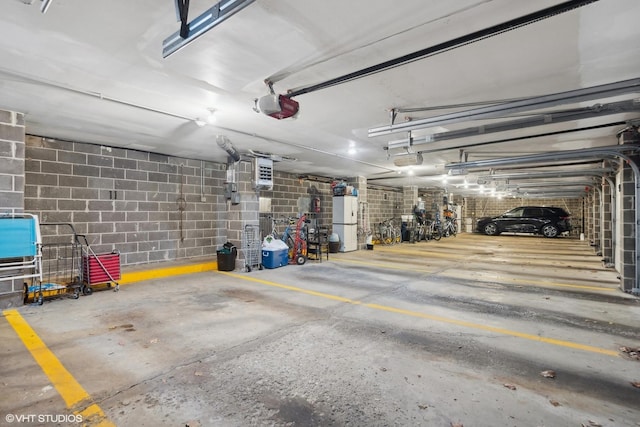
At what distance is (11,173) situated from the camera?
404 centimetres

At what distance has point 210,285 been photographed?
529 centimetres

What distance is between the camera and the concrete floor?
191 cm

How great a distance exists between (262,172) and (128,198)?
2885 millimetres

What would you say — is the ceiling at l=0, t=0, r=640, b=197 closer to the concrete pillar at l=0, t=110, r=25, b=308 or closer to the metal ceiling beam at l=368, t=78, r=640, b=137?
the metal ceiling beam at l=368, t=78, r=640, b=137

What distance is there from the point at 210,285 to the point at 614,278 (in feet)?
25.0

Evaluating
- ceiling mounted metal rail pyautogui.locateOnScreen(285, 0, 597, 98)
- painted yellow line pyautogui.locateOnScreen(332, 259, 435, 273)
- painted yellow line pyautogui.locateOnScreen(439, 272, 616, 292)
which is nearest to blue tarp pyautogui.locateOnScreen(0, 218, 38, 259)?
ceiling mounted metal rail pyautogui.locateOnScreen(285, 0, 597, 98)

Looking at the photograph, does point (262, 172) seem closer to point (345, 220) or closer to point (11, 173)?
point (345, 220)

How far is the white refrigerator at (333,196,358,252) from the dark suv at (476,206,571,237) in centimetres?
1075

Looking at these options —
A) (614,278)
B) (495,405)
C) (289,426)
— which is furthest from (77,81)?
(614,278)


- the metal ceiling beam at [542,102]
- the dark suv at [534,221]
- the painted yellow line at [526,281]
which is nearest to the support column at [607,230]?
the painted yellow line at [526,281]

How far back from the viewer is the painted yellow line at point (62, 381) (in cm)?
185

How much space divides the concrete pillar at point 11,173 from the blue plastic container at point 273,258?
3.98 metres

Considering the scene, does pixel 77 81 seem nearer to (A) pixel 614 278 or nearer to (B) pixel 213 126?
(B) pixel 213 126

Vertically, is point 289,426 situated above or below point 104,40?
below
